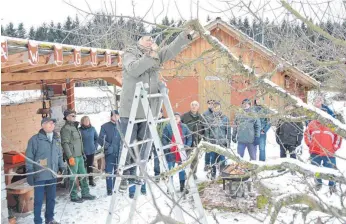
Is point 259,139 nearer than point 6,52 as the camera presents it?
No

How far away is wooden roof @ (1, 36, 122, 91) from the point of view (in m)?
4.52

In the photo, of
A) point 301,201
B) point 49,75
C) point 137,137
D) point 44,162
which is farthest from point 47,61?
point 301,201

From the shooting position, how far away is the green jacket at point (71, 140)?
6376 mm

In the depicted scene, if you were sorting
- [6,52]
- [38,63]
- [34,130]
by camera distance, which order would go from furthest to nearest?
[34,130] → [38,63] → [6,52]

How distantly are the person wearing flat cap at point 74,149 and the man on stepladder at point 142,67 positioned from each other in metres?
2.32

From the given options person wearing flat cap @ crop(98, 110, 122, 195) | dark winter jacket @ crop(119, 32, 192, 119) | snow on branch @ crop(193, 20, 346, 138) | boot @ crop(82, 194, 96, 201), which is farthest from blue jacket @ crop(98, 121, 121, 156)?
snow on branch @ crop(193, 20, 346, 138)

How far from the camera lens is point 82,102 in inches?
926

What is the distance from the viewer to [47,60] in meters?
5.23

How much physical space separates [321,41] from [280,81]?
9251 mm

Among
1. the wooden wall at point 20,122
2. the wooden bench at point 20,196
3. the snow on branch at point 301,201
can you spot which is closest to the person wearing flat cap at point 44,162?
the wooden bench at point 20,196

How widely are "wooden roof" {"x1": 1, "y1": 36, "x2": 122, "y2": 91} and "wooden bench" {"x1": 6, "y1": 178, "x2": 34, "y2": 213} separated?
173cm

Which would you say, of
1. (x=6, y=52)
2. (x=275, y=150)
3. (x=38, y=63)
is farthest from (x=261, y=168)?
(x=275, y=150)

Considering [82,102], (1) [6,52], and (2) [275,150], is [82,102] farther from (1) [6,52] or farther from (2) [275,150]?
(1) [6,52]

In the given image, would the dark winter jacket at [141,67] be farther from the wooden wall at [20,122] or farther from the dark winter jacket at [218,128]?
the wooden wall at [20,122]
